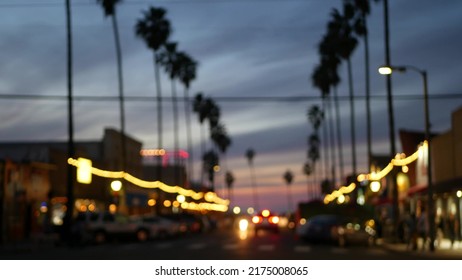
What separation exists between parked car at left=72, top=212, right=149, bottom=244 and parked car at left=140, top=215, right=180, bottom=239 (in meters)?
0.60

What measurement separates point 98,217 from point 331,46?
122 feet

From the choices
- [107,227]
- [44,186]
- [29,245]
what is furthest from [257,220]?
[29,245]

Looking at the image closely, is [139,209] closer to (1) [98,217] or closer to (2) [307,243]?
(1) [98,217]

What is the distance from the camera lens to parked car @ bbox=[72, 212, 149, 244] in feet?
165

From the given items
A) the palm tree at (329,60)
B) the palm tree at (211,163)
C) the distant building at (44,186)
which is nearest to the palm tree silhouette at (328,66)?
the palm tree at (329,60)

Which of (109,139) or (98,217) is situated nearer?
(98,217)

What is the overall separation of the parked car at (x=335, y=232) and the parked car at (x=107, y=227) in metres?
12.1

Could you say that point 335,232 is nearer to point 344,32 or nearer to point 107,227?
point 107,227

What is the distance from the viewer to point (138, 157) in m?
106

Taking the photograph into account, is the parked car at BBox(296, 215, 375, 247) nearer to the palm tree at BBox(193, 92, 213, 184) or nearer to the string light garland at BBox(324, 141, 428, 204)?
the string light garland at BBox(324, 141, 428, 204)

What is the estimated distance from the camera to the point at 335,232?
42.7m
